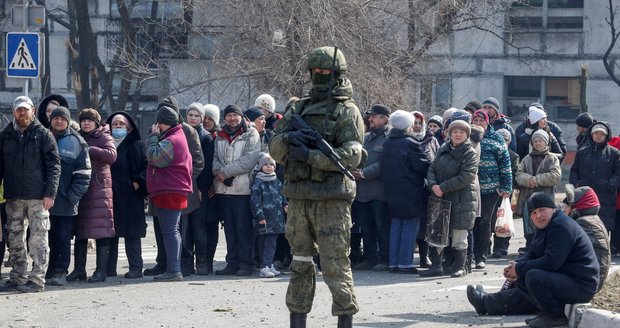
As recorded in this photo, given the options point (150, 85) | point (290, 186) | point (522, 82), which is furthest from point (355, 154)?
point (522, 82)

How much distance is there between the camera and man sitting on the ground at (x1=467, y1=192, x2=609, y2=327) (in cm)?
964

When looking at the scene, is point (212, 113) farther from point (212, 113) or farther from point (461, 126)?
point (461, 126)

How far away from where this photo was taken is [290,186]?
889 cm

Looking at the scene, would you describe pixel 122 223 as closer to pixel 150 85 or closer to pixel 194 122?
pixel 194 122

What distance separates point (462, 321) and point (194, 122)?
4665mm

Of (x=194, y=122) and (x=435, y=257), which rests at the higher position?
(x=194, y=122)

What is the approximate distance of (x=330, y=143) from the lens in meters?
8.80

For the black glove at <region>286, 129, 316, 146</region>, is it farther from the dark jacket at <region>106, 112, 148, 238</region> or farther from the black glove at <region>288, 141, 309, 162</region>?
the dark jacket at <region>106, 112, 148, 238</region>

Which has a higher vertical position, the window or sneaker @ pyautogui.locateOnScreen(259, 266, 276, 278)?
the window

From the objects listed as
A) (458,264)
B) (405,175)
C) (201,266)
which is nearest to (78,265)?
(201,266)

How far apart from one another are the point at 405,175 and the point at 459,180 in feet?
2.65

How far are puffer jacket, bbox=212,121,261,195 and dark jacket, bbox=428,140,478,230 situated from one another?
200 cm

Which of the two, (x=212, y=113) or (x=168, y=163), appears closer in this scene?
(x=168, y=163)

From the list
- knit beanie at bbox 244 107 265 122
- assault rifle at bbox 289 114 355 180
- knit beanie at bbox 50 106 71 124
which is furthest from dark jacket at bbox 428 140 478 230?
assault rifle at bbox 289 114 355 180
